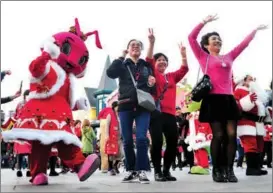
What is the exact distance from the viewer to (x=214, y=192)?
318cm

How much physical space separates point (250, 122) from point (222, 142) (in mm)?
1565

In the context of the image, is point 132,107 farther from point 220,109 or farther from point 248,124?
point 248,124

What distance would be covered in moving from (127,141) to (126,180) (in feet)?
1.34

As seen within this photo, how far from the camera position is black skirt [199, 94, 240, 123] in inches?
174

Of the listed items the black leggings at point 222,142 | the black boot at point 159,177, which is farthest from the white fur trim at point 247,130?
the black boot at point 159,177

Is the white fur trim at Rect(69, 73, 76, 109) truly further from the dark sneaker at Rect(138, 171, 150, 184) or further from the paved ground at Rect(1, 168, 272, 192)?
the dark sneaker at Rect(138, 171, 150, 184)

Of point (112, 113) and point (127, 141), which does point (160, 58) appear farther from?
point (112, 113)

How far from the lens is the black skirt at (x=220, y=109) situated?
4.43m

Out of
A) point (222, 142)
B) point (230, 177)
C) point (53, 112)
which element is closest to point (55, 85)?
→ point (53, 112)

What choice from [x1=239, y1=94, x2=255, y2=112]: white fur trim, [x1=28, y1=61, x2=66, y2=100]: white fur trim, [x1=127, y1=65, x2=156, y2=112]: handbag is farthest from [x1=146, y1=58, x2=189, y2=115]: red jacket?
[x1=28, y1=61, x2=66, y2=100]: white fur trim

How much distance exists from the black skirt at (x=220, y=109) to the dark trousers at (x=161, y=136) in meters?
0.52

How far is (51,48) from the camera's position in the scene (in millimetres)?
4152

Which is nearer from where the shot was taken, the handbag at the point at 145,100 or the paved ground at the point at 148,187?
the paved ground at the point at 148,187

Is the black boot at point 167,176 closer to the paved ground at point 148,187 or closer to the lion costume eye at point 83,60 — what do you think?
the paved ground at point 148,187
